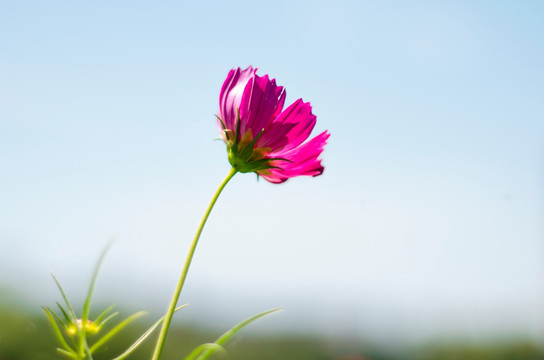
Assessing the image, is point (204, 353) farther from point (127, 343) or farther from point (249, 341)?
point (249, 341)

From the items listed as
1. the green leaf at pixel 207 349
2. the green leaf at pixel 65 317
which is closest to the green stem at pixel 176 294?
the green leaf at pixel 207 349

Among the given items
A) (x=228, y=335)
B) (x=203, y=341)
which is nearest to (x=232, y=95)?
(x=228, y=335)

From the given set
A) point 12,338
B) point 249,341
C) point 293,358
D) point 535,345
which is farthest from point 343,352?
point 12,338

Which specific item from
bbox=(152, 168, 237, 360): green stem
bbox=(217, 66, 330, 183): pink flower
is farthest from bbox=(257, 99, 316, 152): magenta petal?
bbox=(152, 168, 237, 360): green stem

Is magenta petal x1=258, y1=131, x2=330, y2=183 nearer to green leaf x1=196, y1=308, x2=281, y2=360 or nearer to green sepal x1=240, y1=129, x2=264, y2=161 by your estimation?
green sepal x1=240, y1=129, x2=264, y2=161

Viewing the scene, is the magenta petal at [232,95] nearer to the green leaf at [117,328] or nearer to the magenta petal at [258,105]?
the magenta petal at [258,105]
